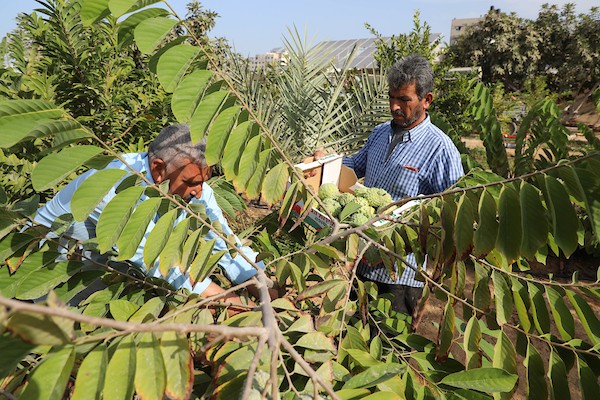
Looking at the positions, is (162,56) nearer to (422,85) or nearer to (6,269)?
(6,269)

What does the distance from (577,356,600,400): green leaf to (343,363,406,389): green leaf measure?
1.53 feet

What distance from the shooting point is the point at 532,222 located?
82 centimetres

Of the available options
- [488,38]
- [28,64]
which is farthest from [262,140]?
[488,38]

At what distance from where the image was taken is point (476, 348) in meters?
0.92

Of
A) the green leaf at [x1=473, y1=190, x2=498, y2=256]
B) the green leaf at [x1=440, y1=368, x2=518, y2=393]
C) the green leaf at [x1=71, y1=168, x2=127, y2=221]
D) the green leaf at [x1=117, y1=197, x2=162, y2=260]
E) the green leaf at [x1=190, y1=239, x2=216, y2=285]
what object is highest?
the green leaf at [x1=71, y1=168, x2=127, y2=221]

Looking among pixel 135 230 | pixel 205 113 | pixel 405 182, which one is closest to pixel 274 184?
pixel 205 113

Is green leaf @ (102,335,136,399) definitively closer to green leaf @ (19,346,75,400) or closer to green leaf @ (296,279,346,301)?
green leaf @ (19,346,75,400)

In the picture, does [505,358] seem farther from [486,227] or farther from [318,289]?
[318,289]

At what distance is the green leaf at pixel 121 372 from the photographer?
49cm

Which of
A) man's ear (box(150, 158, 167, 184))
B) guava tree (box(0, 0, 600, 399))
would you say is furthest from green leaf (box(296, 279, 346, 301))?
man's ear (box(150, 158, 167, 184))

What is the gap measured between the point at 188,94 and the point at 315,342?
0.65 metres

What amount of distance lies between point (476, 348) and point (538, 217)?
35cm

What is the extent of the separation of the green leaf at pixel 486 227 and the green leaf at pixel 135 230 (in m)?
0.74

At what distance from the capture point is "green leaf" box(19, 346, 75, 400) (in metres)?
0.44
